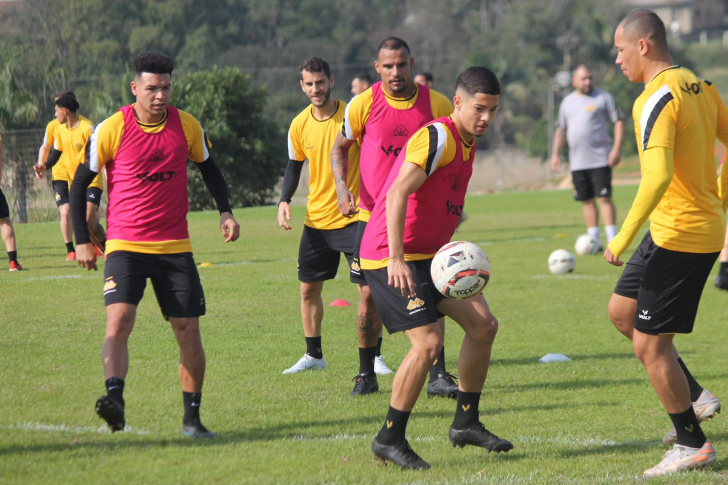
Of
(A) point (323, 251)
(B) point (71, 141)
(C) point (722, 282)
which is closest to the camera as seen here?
(A) point (323, 251)

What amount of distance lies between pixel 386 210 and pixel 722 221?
1.91 m

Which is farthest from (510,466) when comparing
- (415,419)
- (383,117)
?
(383,117)

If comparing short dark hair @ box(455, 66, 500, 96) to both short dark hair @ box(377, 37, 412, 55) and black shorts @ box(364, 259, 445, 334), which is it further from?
short dark hair @ box(377, 37, 412, 55)

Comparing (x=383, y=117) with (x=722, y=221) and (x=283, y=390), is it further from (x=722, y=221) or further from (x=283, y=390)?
(x=722, y=221)

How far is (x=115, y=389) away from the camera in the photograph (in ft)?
17.0

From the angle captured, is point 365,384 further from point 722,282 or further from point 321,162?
point 722,282

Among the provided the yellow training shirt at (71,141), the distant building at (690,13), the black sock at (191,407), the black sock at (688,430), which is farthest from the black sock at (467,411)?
the distant building at (690,13)

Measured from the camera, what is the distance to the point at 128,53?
5478 centimetres

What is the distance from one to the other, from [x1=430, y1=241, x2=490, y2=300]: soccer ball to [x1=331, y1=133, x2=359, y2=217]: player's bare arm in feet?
6.63

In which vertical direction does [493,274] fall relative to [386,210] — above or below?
below

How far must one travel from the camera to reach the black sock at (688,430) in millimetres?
5008

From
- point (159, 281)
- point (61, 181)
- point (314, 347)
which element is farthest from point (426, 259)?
point (61, 181)

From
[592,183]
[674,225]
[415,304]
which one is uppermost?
[674,225]

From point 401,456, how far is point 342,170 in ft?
9.53
